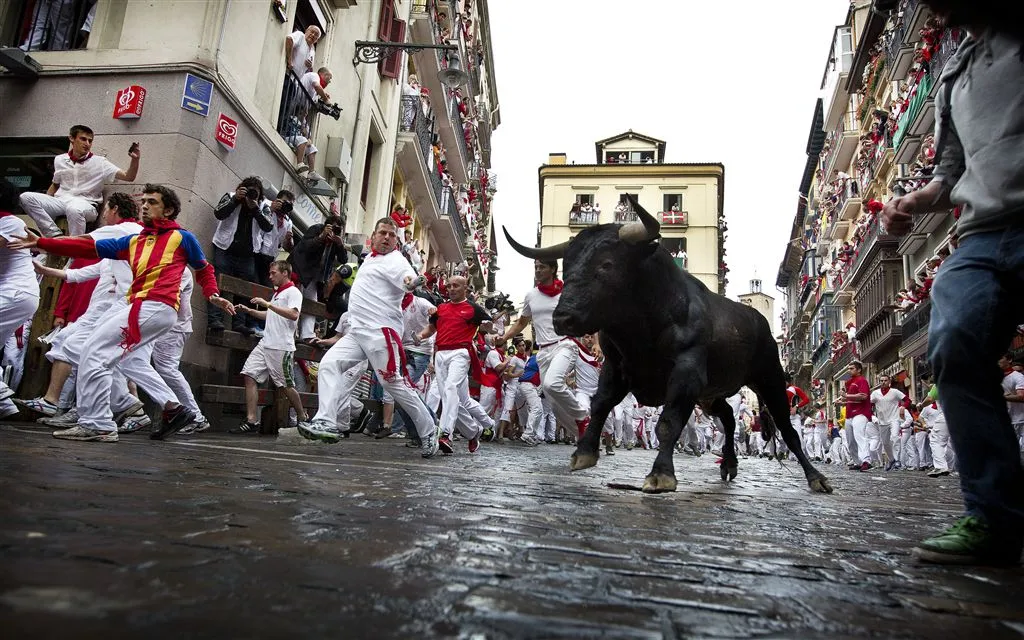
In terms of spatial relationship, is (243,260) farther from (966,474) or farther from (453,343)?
(966,474)

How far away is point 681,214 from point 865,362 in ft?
76.2

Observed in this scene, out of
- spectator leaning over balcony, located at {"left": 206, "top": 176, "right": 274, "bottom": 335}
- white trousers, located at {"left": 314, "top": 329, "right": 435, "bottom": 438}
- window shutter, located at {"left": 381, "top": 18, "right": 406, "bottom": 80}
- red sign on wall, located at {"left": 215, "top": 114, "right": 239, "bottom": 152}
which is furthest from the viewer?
window shutter, located at {"left": 381, "top": 18, "right": 406, "bottom": 80}

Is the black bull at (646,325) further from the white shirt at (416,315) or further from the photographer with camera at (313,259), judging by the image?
the photographer with camera at (313,259)

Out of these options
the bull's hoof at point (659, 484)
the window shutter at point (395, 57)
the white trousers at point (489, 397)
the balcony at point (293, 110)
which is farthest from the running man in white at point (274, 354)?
the window shutter at point (395, 57)

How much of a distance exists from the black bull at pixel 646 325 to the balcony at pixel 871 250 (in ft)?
86.1

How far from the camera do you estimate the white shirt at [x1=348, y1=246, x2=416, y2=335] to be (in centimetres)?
714

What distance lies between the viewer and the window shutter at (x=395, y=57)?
19531 millimetres

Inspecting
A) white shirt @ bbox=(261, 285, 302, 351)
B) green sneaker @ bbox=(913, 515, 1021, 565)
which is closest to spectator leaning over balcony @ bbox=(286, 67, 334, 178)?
white shirt @ bbox=(261, 285, 302, 351)

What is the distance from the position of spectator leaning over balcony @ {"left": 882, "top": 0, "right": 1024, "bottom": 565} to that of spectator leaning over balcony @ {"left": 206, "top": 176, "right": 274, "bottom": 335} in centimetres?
914

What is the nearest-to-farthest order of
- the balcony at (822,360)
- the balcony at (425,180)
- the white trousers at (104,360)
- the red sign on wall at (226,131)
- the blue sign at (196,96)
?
1. the white trousers at (104,360)
2. the blue sign at (196,96)
3. the red sign on wall at (226,131)
4. the balcony at (425,180)
5. the balcony at (822,360)

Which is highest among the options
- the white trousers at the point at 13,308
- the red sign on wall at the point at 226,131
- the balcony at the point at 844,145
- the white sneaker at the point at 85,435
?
the balcony at the point at 844,145

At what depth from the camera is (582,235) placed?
5.27 m

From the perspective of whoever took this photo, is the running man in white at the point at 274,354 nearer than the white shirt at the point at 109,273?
No

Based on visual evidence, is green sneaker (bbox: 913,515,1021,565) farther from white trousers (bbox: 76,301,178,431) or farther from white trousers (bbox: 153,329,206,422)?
white trousers (bbox: 153,329,206,422)
